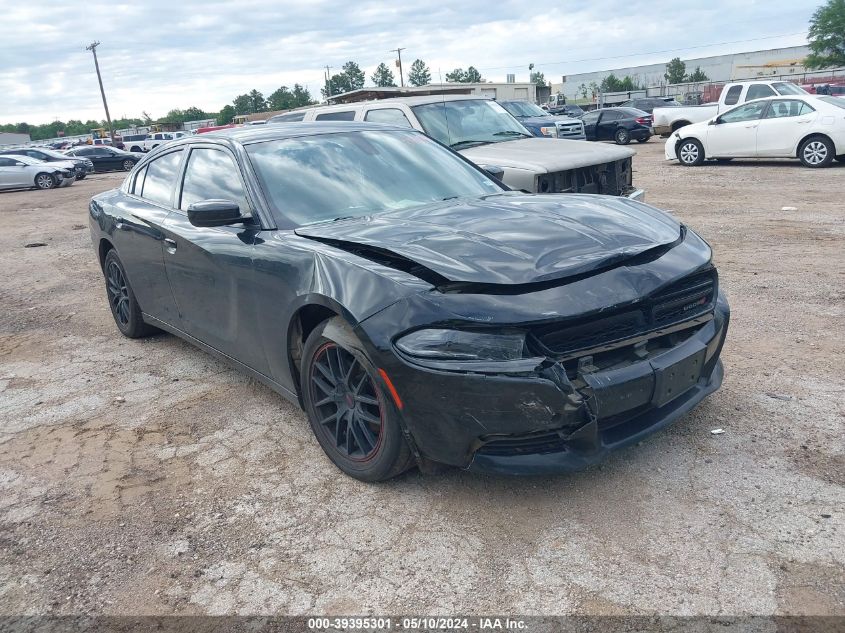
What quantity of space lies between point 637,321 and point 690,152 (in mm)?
15137

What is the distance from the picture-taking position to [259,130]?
14.5ft

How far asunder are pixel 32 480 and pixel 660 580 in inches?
120

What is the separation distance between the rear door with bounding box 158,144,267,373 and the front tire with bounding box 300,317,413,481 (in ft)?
1.78

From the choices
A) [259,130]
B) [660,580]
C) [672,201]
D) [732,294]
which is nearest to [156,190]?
[259,130]

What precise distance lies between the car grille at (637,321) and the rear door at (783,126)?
13175mm

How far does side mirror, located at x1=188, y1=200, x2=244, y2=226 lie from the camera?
3609 millimetres

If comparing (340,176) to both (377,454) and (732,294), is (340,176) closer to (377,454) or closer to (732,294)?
(377,454)

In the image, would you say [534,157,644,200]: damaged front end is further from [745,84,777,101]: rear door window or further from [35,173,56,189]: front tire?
[35,173,56,189]: front tire

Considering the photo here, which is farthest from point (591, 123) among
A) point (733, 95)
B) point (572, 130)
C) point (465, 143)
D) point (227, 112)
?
point (227, 112)

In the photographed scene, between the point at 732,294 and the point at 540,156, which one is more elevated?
the point at 540,156

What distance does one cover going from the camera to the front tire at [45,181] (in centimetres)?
2564

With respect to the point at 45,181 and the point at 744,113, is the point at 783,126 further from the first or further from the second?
the point at 45,181

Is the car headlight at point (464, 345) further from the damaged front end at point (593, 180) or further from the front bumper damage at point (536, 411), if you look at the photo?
the damaged front end at point (593, 180)

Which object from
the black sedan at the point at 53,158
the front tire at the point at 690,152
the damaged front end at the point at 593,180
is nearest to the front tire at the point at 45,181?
the black sedan at the point at 53,158
